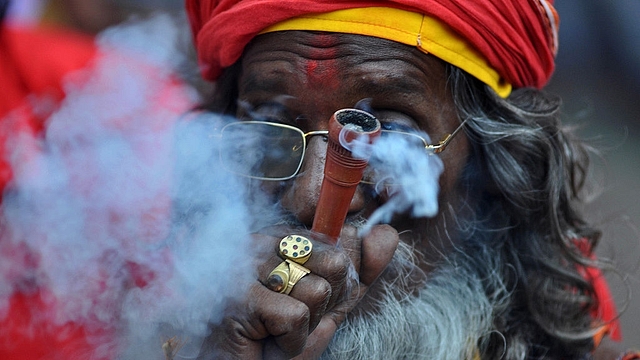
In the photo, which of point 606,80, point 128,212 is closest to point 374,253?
point 128,212

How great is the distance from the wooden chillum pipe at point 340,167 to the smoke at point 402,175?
1.19ft

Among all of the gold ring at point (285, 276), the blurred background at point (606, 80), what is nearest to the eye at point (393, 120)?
the gold ring at point (285, 276)

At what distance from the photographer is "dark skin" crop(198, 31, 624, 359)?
1725mm

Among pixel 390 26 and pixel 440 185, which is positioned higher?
pixel 390 26

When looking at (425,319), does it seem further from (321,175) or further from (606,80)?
(606,80)

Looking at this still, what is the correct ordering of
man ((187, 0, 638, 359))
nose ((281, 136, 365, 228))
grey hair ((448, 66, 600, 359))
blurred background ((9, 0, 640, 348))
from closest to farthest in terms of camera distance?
1. man ((187, 0, 638, 359))
2. nose ((281, 136, 365, 228))
3. grey hair ((448, 66, 600, 359))
4. blurred background ((9, 0, 640, 348))

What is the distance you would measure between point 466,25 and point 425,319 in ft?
3.50

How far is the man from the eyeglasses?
0.03 meters

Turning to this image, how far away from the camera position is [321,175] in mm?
2145

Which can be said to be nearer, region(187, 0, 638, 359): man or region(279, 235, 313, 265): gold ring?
region(279, 235, 313, 265): gold ring

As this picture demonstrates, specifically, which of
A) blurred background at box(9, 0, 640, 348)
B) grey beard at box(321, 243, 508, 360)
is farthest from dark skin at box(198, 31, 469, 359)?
blurred background at box(9, 0, 640, 348)

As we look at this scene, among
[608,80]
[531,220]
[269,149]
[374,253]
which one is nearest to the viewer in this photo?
[374,253]

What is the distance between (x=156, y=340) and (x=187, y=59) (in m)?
2.44

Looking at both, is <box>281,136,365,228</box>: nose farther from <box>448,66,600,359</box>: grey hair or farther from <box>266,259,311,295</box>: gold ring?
<box>448,66,600,359</box>: grey hair
